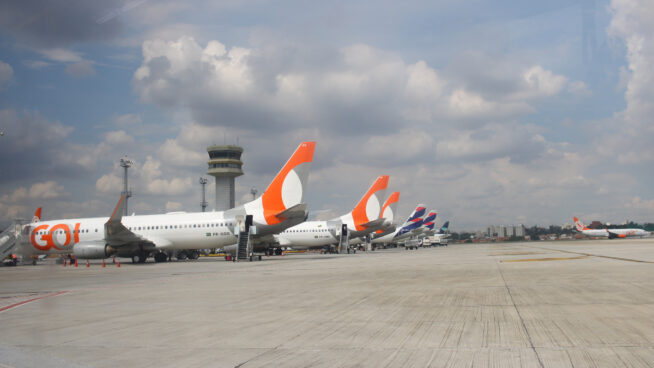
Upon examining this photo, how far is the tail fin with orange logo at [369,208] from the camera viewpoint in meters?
58.5

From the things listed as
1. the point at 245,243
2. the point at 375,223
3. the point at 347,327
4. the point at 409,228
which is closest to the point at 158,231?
the point at 245,243

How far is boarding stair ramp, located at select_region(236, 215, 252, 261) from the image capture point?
124 ft

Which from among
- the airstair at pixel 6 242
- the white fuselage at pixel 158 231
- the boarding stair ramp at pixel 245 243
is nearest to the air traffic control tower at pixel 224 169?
the white fuselage at pixel 158 231

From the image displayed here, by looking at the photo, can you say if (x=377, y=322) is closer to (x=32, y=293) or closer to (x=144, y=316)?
(x=144, y=316)

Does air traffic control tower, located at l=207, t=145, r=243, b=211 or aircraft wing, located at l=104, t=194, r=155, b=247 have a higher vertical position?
air traffic control tower, located at l=207, t=145, r=243, b=211

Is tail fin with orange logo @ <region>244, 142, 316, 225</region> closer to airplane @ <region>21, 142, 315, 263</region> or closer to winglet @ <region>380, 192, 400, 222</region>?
airplane @ <region>21, 142, 315, 263</region>

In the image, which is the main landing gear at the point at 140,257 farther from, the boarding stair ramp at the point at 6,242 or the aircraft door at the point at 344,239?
the aircraft door at the point at 344,239

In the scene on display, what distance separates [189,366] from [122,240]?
35.4 m

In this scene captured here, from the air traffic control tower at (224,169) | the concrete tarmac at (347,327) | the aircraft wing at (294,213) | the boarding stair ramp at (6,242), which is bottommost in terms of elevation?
the concrete tarmac at (347,327)

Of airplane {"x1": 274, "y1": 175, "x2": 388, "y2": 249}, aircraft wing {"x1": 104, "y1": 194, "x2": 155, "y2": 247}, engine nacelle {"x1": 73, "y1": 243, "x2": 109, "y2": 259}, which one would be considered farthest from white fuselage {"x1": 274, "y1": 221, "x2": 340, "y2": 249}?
engine nacelle {"x1": 73, "y1": 243, "x2": 109, "y2": 259}

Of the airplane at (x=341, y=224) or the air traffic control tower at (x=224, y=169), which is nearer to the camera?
the airplane at (x=341, y=224)

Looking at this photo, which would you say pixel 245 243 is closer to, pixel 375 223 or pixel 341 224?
pixel 341 224

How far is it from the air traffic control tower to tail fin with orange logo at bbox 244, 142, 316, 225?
8473 centimetres

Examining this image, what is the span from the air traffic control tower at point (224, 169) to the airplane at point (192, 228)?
79.9m
